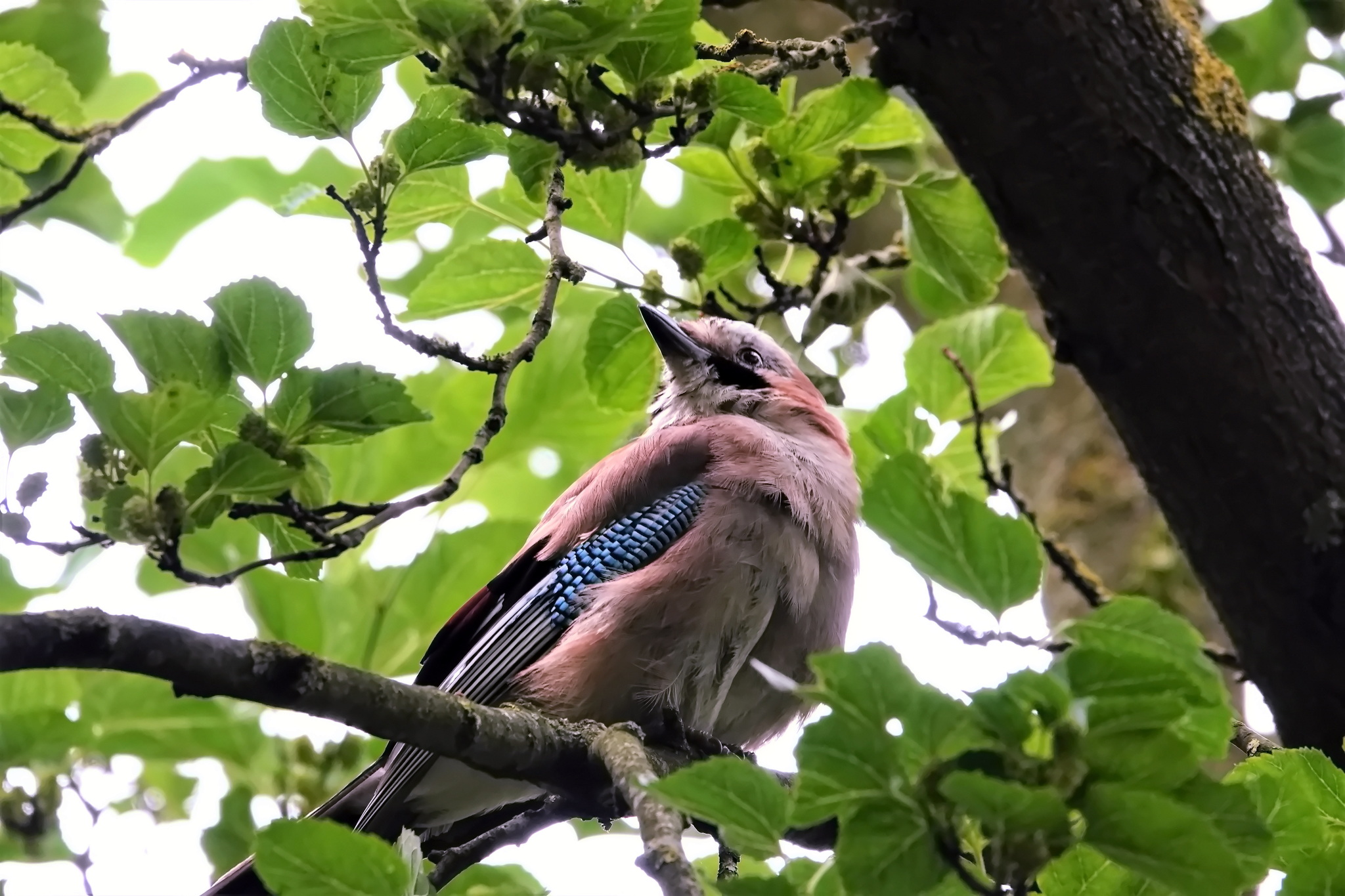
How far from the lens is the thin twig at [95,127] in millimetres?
3033

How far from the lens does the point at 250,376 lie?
2285 millimetres

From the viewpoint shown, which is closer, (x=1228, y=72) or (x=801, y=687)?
(x=801, y=687)

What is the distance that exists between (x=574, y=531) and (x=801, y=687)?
2134 millimetres

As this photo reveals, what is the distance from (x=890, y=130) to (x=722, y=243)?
505 mm

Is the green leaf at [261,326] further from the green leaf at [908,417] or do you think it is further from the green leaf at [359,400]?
the green leaf at [908,417]

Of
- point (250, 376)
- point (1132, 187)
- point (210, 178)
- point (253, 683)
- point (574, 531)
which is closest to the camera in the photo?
point (253, 683)

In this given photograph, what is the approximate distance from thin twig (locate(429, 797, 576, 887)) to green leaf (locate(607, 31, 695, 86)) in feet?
4.62

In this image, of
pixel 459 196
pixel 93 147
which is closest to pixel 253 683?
pixel 459 196

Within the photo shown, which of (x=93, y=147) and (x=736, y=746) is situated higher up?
(x=93, y=147)

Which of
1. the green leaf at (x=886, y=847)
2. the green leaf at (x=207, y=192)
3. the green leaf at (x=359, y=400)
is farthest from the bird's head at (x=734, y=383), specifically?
the green leaf at (x=886, y=847)

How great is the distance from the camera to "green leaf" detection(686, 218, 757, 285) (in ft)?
11.3

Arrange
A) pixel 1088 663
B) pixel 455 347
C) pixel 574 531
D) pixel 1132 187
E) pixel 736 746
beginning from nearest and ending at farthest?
1. pixel 1088 663
2. pixel 455 347
3. pixel 1132 187
4. pixel 736 746
5. pixel 574 531

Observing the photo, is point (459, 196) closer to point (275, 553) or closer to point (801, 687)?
point (275, 553)

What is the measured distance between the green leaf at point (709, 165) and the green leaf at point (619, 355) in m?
0.35
